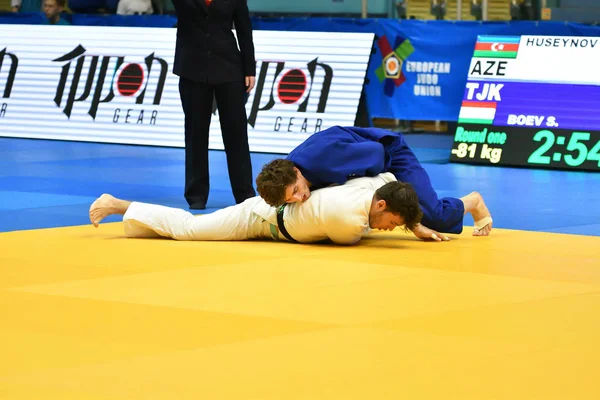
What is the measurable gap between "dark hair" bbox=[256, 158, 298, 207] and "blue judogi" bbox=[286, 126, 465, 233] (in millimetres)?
257

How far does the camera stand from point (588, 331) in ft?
14.8

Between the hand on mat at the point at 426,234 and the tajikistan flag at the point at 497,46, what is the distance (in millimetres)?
5662

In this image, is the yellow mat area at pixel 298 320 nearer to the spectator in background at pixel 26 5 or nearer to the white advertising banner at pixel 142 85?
the white advertising banner at pixel 142 85

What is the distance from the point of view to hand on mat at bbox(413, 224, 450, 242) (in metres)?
6.87

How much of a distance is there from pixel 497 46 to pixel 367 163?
6.05 meters

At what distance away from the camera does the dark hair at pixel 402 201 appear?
6.19 metres

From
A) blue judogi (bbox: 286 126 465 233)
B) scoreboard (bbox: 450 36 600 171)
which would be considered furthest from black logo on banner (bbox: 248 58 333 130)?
blue judogi (bbox: 286 126 465 233)

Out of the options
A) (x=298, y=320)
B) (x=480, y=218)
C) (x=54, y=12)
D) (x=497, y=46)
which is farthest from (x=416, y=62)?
(x=298, y=320)

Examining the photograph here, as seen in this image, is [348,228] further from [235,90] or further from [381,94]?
[381,94]

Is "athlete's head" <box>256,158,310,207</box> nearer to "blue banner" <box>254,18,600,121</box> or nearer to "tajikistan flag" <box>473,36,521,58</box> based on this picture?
"tajikistan flag" <box>473,36,521,58</box>

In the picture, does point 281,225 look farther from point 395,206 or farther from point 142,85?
point 142,85

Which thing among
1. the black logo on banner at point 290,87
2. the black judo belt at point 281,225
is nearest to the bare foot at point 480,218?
the black judo belt at point 281,225

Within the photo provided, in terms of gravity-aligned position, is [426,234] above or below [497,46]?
below

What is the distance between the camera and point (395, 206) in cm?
621
